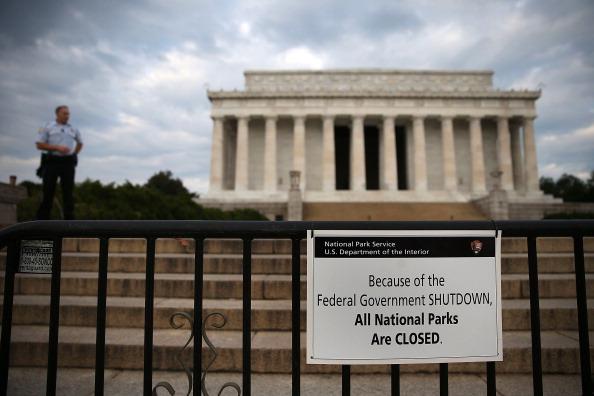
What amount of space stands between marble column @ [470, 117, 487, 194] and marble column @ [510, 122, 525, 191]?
5.33 metres

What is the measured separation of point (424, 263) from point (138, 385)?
343 cm

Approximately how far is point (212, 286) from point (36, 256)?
12.2 ft

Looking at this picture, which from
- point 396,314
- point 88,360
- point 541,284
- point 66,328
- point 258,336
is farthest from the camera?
point 541,284

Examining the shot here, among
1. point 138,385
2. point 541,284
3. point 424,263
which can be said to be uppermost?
point 424,263

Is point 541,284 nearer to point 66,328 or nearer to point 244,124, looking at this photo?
point 66,328

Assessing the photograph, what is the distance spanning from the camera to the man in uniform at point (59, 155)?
8691 mm

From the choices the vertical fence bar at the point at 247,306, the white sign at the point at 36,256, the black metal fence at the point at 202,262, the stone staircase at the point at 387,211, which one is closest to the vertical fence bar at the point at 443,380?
the black metal fence at the point at 202,262

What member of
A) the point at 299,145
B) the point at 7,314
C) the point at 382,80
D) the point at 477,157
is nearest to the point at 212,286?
the point at 7,314

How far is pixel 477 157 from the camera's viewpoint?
42594mm

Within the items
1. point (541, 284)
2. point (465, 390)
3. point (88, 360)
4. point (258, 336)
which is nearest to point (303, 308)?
point (258, 336)

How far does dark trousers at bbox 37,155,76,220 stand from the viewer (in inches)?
343

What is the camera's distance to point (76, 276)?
644 cm

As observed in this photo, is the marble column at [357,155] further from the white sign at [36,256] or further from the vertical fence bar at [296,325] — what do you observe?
the white sign at [36,256]

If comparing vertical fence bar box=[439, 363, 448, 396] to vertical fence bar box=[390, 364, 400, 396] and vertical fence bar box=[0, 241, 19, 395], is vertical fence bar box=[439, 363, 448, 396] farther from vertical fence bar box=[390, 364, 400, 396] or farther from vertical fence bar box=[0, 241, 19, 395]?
vertical fence bar box=[0, 241, 19, 395]
